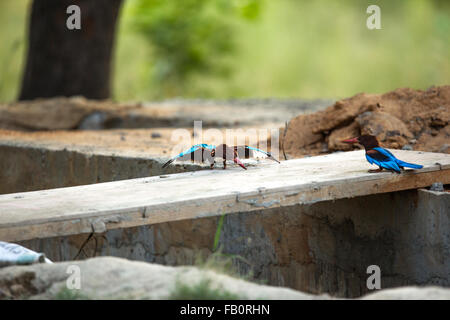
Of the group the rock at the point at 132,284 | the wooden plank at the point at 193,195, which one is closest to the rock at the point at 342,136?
the wooden plank at the point at 193,195

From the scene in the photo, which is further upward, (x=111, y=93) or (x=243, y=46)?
(x=243, y=46)

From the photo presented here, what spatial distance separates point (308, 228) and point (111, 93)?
553 cm

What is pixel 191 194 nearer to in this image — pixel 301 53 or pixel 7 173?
pixel 7 173

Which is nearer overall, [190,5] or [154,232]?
[154,232]

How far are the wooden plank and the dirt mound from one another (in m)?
0.72

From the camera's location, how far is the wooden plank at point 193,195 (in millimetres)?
2998

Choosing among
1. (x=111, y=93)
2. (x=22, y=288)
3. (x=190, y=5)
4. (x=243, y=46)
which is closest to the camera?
(x=22, y=288)

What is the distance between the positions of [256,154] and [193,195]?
1.25 meters

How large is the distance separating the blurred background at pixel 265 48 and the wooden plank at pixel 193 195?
1006 centimetres

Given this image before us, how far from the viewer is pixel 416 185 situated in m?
3.66

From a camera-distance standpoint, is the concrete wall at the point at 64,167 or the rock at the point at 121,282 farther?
the concrete wall at the point at 64,167

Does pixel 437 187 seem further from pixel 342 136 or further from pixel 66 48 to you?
pixel 66 48

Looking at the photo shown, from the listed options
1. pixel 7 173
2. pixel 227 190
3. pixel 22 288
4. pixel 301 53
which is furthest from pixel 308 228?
pixel 301 53

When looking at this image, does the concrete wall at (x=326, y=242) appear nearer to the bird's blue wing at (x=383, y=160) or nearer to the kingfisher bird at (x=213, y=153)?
the bird's blue wing at (x=383, y=160)
